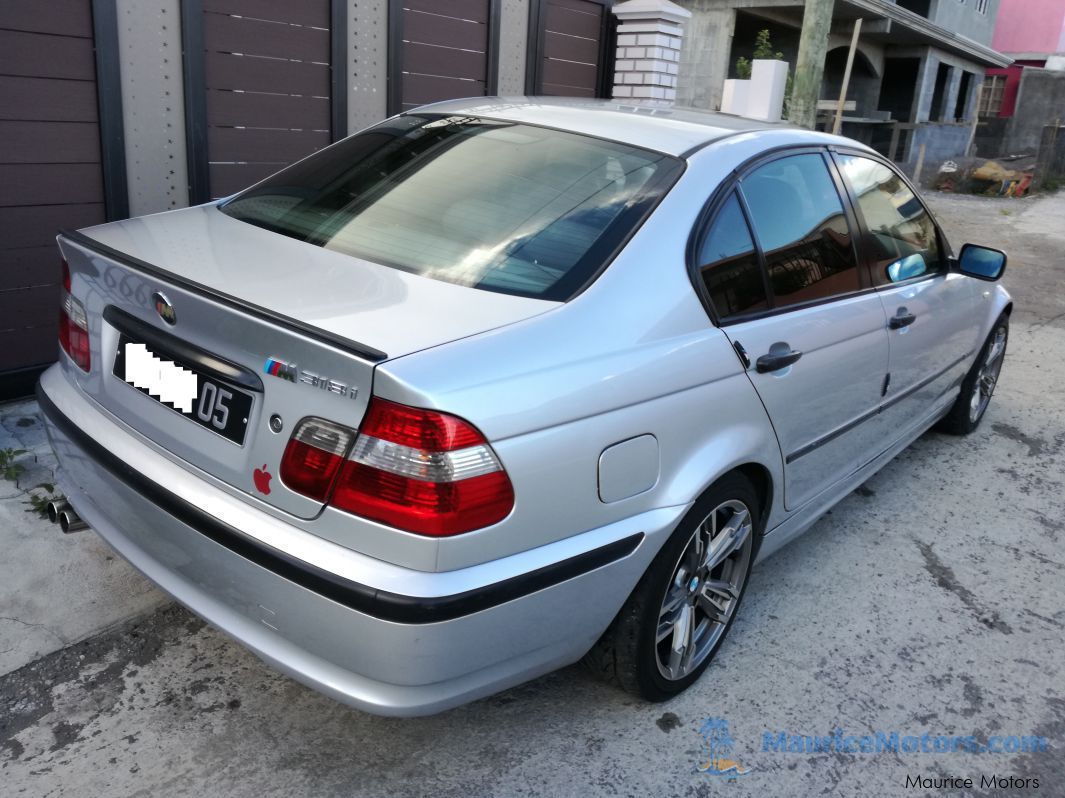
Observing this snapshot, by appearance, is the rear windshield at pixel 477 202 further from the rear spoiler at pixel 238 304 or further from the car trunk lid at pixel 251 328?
the rear spoiler at pixel 238 304

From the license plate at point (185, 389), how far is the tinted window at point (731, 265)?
127 centimetres

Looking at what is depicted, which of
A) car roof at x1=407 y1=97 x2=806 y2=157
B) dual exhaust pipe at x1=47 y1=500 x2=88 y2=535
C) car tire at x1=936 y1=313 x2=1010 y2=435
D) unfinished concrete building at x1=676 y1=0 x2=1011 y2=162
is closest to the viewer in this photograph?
dual exhaust pipe at x1=47 y1=500 x2=88 y2=535

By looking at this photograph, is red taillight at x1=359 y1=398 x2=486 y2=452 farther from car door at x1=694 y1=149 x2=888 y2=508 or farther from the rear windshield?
car door at x1=694 y1=149 x2=888 y2=508

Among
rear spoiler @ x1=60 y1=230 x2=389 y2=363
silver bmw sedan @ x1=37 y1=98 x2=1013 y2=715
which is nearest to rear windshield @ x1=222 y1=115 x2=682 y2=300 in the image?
silver bmw sedan @ x1=37 y1=98 x2=1013 y2=715

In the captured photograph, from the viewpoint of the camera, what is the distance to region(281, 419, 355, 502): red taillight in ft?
6.32

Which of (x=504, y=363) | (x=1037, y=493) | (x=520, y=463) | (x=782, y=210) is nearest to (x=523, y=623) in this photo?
(x=520, y=463)

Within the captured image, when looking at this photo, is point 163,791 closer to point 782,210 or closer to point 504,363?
point 504,363

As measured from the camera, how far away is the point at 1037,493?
172 inches

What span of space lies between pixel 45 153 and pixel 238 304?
9.60ft

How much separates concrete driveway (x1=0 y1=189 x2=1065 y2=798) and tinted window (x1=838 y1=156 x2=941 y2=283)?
3.65ft

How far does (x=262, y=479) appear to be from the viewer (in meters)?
2.03

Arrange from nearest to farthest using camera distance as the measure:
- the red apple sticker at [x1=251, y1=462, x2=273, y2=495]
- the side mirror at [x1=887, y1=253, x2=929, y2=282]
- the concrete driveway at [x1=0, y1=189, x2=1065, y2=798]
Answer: the red apple sticker at [x1=251, y1=462, x2=273, y2=495] → the concrete driveway at [x1=0, y1=189, x2=1065, y2=798] → the side mirror at [x1=887, y1=253, x2=929, y2=282]

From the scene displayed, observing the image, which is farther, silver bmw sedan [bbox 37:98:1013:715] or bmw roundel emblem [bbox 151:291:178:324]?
bmw roundel emblem [bbox 151:291:178:324]

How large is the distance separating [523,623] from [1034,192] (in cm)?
1900
